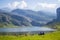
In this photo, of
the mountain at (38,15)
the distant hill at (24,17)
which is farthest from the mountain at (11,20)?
the mountain at (38,15)

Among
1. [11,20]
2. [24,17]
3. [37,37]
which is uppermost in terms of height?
[24,17]

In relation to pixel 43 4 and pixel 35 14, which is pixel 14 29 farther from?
pixel 43 4

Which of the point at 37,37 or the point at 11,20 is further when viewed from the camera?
the point at 11,20

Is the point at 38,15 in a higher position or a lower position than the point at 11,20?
higher

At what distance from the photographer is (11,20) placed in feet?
21.5

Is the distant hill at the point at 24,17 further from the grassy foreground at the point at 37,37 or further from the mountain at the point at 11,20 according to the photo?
the grassy foreground at the point at 37,37

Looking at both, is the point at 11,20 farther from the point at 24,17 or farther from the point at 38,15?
the point at 38,15

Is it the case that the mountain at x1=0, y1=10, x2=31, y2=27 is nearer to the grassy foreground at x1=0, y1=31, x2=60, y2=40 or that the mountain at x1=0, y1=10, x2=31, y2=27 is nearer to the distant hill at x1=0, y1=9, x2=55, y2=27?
the distant hill at x1=0, y1=9, x2=55, y2=27

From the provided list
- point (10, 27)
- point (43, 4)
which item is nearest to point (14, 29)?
point (10, 27)

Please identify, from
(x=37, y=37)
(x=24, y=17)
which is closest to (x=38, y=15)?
(x=24, y=17)

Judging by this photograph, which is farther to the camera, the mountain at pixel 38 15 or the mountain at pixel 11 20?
the mountain at pixel 38 15

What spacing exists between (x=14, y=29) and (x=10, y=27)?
18 cm

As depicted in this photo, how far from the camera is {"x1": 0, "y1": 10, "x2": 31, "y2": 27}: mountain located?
6.46 m

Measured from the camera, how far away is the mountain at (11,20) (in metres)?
6.46
